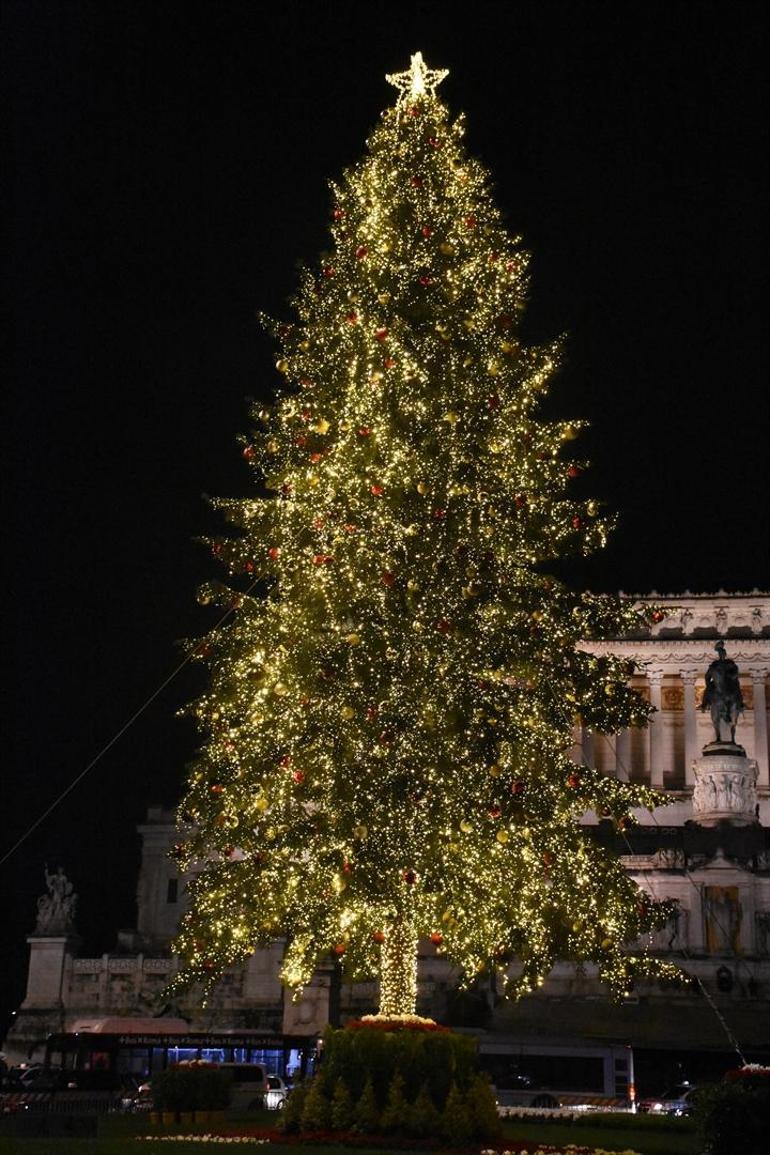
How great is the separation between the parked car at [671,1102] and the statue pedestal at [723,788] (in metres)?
14.7

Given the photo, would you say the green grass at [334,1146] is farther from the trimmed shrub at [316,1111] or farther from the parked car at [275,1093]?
the parked car at [275,1093]

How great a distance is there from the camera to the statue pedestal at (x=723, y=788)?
49.8 m

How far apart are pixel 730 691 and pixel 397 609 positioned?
106 feet

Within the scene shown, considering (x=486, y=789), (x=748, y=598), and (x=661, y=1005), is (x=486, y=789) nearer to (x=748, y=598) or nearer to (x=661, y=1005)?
(x=661, y=1005)

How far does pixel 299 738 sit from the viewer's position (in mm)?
22469

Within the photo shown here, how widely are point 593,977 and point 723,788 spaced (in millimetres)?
11396

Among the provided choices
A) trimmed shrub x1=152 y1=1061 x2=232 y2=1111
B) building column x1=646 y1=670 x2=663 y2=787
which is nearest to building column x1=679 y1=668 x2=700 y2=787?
building column x1=646 y1=670 x2=663 y2=787

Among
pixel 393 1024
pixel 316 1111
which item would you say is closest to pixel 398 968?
pixel 393 1024

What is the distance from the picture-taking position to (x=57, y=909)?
50281 millimetres

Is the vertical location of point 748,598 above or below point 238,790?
above

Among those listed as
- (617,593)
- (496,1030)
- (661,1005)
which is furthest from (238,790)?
(617,593)

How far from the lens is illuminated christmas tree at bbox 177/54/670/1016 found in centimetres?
2219

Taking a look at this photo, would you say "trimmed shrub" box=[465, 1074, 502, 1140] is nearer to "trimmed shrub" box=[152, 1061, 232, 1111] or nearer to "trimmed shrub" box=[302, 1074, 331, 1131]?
"trimmed shrub" box=[302, 1074, 331, 1131]

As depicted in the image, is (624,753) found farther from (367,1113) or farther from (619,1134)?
(367,1113)
